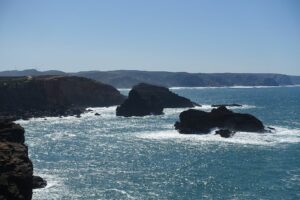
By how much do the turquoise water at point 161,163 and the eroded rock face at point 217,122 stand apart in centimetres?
450

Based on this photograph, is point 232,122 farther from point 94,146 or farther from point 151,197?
point 151,197

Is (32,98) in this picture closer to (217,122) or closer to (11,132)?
(217,122)

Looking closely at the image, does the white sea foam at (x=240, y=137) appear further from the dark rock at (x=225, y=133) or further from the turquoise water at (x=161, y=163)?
the dark rock at (x=225, y=133)

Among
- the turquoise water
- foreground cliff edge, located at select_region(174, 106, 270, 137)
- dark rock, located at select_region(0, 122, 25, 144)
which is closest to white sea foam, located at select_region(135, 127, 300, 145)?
the turquoise water

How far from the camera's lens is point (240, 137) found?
113 meters

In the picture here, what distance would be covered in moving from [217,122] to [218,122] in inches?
10.7

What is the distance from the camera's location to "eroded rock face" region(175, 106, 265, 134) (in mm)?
122900

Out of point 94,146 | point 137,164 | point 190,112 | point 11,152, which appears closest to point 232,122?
point 190,112

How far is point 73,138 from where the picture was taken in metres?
118

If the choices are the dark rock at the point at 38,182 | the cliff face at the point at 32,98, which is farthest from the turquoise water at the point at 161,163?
the cliff face at the point at 32,98

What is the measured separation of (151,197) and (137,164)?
21.7m

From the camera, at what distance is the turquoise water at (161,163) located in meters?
65.1

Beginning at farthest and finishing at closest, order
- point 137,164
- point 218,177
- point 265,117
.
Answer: point 265,117 → point 137,164 → point 218,177

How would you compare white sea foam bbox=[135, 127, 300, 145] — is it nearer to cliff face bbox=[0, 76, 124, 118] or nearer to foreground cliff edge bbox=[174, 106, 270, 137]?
foreground cliff edge bbox=[174, 106, 270, 137]
